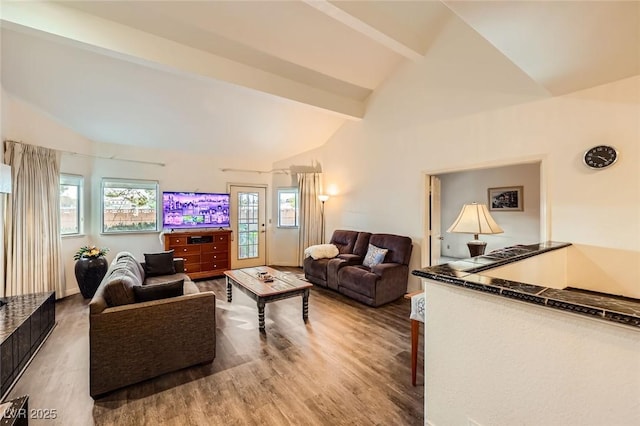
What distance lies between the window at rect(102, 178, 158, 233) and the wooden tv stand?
0.66 metres

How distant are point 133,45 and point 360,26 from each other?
2.29 meters

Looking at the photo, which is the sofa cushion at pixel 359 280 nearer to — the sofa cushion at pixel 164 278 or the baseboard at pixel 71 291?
the sofa cushion at pixel 164 278

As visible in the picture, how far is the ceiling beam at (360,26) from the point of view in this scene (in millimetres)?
2377

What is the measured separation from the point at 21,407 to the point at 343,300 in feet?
10.7

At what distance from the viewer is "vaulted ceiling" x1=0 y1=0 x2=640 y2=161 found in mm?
1826

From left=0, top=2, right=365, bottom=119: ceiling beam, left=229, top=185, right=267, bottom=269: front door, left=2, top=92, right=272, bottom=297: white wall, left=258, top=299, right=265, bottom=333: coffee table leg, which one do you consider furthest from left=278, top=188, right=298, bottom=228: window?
left=258, top=299, right=265, bottom=333: coffee table leg

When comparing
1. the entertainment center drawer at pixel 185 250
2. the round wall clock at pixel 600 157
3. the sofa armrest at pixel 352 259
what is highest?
the round wall clock at pixel 600 157

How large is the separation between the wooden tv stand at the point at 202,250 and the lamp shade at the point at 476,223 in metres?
4.23

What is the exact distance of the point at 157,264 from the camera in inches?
151

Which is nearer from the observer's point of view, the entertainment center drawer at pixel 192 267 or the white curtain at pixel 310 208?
the entertainment center drawer at pixel 192 267

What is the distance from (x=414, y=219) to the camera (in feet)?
13.5

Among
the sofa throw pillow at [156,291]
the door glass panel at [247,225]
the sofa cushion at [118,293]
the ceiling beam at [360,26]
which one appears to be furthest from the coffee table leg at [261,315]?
the door glass panel at [247,225]

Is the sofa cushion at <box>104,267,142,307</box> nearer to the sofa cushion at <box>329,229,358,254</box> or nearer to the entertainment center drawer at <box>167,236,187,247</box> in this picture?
the entertainment center drawer at <box>167,236,187,247</box>

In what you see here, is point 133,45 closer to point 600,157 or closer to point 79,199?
point 79,199
